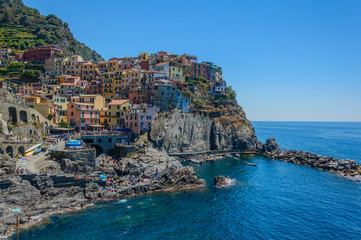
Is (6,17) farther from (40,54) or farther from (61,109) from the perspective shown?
(61,109)

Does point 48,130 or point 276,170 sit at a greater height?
point 48,130

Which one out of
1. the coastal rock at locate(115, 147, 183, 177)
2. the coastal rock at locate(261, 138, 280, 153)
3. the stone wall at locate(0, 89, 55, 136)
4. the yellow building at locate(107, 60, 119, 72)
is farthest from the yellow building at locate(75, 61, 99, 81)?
the coastal rock at locate(261, 138, 280, 153)

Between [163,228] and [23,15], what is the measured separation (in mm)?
169727

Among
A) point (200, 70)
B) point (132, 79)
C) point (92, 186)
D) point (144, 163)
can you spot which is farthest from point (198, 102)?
point (92, 186)

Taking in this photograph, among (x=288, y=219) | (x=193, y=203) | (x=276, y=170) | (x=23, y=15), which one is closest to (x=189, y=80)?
(x=276, y=170)

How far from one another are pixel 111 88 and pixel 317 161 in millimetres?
76465

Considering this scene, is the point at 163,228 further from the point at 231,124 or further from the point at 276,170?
the point at 231,124

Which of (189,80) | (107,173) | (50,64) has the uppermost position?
(50,64)

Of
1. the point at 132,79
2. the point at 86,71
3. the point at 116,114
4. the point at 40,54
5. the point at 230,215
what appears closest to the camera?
the point at 230,215

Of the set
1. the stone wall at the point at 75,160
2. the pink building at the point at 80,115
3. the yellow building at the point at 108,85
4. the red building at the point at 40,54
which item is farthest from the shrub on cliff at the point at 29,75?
the stone wall at the point at 75,160

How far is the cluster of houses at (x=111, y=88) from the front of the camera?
73.5 metres

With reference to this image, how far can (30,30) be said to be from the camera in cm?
14162

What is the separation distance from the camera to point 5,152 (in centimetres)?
4506

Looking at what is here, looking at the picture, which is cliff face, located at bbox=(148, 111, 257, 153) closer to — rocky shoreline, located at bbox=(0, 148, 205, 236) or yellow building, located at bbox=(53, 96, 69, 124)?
rocky shoreline, located at bbox=(0, 148, 205, 236)
